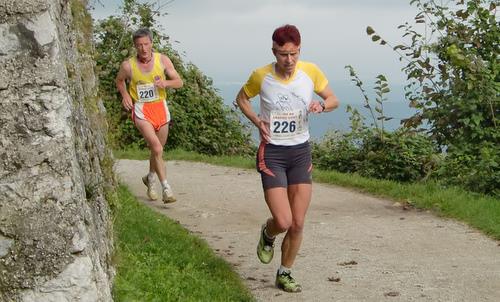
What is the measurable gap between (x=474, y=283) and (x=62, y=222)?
13.0ft

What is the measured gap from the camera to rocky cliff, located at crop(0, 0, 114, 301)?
4.24 meters

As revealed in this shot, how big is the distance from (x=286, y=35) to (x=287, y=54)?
5.8 inches

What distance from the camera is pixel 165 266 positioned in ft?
23.1

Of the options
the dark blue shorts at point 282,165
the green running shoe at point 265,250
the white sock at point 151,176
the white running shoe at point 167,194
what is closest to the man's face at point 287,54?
the dark blue shorts at point 282,165

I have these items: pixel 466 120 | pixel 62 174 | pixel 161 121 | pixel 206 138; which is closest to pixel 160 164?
pixel 161 121

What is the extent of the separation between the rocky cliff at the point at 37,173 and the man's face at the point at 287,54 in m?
2.55

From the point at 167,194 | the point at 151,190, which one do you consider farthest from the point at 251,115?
the point at 151,190

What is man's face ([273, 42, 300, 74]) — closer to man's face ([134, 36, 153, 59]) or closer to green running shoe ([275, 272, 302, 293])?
green running shoe ([275, 272, 302, 293])

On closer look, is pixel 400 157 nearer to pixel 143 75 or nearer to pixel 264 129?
pixel 143 75

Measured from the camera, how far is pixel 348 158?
49.3 ft

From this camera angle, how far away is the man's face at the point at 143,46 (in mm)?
10180

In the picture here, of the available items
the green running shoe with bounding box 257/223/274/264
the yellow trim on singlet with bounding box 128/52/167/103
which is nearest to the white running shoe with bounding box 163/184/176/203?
the yellow trim on singlet with bounding box 128/52/167/103

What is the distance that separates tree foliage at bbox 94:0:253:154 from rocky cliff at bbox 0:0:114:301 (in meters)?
13.2

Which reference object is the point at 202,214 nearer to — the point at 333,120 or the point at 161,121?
the point at 161,121
